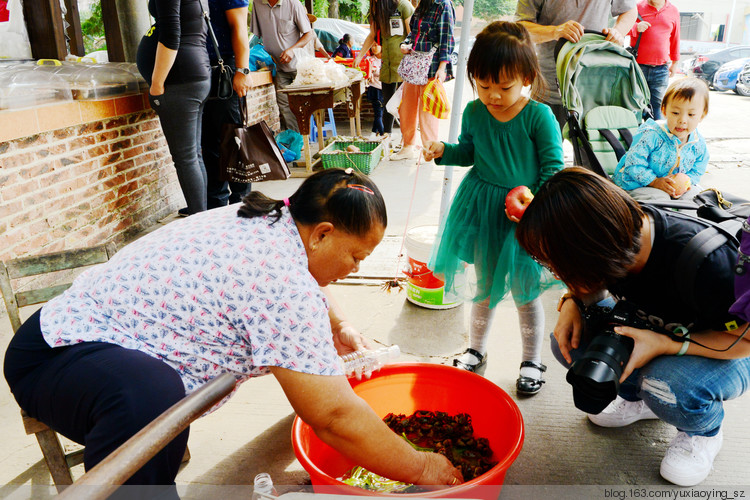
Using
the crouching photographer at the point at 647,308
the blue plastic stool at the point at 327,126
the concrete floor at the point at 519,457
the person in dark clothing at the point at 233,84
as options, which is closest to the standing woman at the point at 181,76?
the person in dark clothing at the point at 233,84

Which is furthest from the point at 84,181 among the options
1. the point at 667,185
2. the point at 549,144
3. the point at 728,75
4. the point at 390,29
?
the point at 728,75

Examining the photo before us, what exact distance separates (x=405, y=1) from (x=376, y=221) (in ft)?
17.2

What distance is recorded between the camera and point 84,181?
3.23m

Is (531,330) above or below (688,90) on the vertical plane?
below

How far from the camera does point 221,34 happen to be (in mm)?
3424

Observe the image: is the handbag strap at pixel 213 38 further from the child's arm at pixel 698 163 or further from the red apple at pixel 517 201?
the child's arm at pixel 698 163

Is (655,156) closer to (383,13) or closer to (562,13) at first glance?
(562,13)

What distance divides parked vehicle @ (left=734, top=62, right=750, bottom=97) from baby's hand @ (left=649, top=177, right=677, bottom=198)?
11476 mm

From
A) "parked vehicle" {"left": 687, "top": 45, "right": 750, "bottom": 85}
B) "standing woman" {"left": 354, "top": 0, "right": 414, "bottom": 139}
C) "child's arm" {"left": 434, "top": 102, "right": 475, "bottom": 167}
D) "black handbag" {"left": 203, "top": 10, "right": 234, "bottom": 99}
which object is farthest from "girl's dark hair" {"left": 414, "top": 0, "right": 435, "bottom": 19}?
"parked vehicle" {"left": 687, "top": 45, "right": 750, "bottom": 85}

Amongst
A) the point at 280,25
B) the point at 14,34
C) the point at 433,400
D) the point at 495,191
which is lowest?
the point at 433,400

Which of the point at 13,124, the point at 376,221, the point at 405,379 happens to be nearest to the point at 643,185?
the point at 405,379

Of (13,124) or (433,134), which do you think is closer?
(13,124)

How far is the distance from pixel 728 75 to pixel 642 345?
13658mm

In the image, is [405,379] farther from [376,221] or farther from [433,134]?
[433,134]
